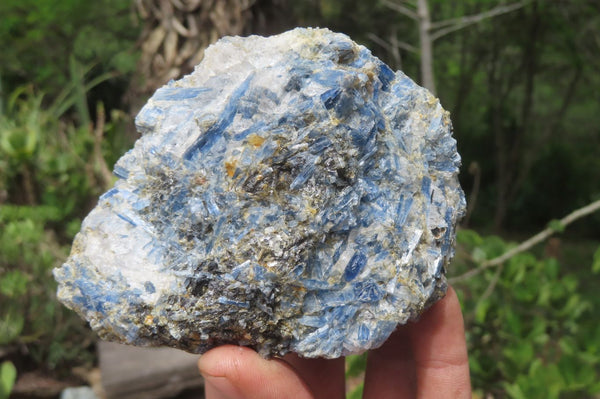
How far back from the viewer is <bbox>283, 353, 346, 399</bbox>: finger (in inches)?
57.6

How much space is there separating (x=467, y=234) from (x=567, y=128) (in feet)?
16.3

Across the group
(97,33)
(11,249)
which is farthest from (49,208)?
(97,33)

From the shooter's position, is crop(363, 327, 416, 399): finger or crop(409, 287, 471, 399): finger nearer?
crop(409, 287, 471, 399): finger

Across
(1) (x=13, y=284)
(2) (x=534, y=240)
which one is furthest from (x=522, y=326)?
(1) (x=13, y=284)


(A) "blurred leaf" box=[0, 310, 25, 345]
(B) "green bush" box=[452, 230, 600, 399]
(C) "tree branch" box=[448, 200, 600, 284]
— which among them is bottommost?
(A) "blurred leaf" box=[0, 310, 25, 345]

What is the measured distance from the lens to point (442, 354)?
1414mm

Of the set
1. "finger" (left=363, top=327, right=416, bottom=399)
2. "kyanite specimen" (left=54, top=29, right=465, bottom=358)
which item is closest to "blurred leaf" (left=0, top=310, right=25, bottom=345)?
"kyanite specimen" (left=54, top=29, right=465, bottom=358)

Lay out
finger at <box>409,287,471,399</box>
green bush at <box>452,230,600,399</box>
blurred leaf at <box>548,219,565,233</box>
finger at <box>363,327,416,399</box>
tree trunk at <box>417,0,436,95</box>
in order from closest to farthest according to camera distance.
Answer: finger at <box>409,287,471,399</box>
finger at <box>363,327,416,399</box>
green bush at <box>452,230,600,399</box>
blurred leaf at <box>548,219,565,233</box>
tree trunk at <box>417,0,436,95</box>

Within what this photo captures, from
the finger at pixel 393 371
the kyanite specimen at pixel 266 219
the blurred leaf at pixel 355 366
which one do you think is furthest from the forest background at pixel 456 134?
the kyanite specimen at pixel 266 219

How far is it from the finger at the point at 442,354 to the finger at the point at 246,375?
1.27ft

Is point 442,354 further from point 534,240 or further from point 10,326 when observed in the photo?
point 10,326

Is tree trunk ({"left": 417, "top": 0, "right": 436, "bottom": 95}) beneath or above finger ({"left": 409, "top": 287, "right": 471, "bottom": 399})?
above

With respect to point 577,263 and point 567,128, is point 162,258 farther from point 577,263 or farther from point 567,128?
point 567,128

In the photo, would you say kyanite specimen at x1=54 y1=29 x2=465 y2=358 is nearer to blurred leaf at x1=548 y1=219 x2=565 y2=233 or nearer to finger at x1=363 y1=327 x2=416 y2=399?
finger at x1=363 y1=327 x2=416 y2=399
